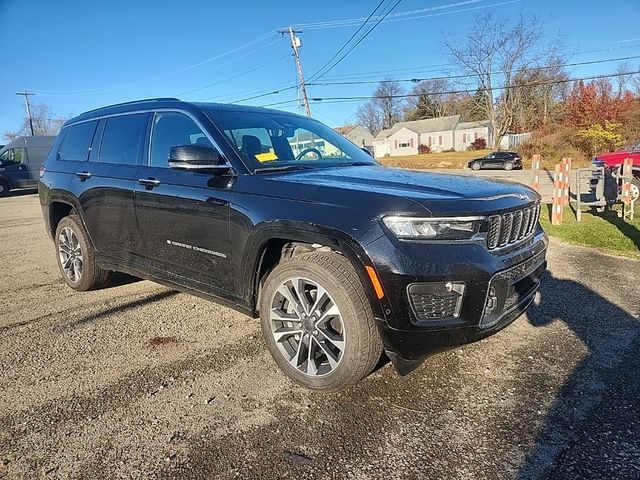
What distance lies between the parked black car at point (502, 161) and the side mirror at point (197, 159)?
117 feet

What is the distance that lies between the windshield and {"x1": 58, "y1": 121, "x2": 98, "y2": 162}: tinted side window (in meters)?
1.86

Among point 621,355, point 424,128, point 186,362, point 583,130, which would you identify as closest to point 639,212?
point 621,355

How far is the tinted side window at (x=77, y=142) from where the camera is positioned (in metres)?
4.57

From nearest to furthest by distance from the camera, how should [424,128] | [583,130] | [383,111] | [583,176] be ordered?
[583,176]
[583,130]
[424,128]
[383,111]

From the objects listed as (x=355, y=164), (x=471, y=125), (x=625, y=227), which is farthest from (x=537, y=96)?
(x=355, y=164)

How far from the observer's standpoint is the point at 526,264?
2.75 meters

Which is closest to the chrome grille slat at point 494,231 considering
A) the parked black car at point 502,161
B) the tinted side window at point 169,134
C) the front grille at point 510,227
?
the front grille at point 510,227

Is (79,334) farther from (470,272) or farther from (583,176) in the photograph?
(583,176)

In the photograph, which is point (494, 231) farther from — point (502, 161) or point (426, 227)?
point (502, 161)

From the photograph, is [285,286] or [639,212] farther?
[639,212]

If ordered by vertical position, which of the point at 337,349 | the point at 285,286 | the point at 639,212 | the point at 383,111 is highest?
the point at 383,111

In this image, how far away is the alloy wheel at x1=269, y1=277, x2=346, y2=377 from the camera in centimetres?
266

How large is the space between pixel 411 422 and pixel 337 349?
565mm

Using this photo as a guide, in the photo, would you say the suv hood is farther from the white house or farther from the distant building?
the distant building
